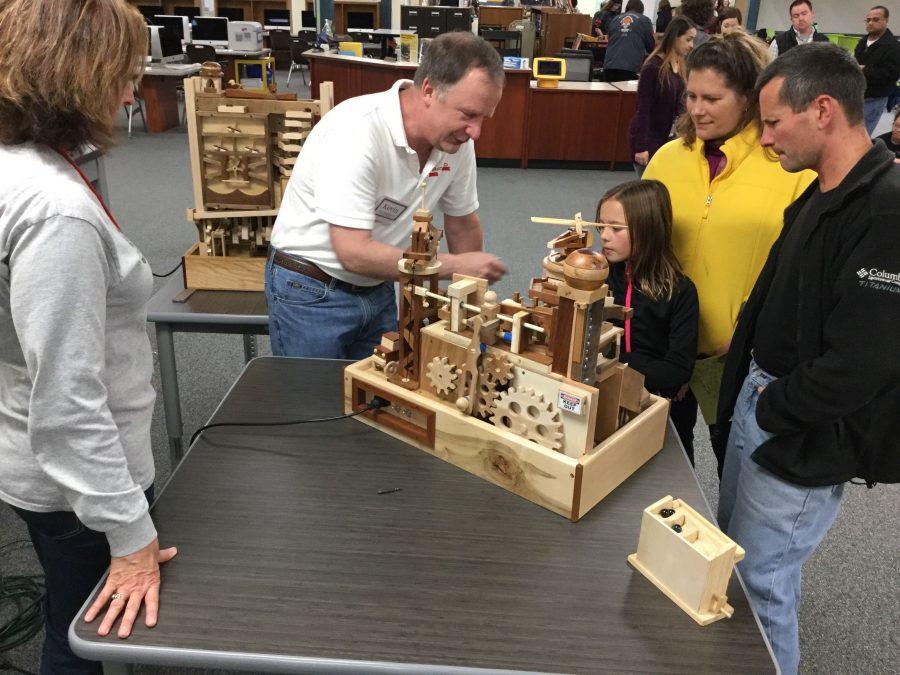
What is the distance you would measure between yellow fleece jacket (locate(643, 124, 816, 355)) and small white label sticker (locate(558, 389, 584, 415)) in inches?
31.5

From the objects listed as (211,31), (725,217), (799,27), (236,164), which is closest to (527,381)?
(725,217)

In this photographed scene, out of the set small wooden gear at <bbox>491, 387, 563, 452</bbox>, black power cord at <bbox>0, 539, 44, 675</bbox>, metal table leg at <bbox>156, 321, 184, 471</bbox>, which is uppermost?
small wooden gear at <bbox>491, 387, 563, 452</bbox>

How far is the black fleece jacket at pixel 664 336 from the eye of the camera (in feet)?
5.98

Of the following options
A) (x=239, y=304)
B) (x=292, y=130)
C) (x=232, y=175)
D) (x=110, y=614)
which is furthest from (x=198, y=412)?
(x=110, y=614)

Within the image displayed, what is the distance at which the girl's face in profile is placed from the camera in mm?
1815

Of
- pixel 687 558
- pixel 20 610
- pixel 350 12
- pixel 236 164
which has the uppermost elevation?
pixel 350 12

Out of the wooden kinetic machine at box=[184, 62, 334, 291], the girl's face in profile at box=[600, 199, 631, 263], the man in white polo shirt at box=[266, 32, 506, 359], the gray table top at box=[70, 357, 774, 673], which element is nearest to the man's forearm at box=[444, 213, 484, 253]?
the man in white polo shirt at box=[266, 32, 506, 359]

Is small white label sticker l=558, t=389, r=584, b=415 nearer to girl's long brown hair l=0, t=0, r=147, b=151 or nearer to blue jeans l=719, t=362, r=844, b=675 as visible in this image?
blue jeans l=719, t=362, r=844, b=675

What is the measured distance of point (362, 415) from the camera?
5.18 feet

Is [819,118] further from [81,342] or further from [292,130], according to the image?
[292,130]

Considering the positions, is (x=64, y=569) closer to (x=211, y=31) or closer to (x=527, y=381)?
(x=527, y=381)

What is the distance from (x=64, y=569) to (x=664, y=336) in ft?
4.66

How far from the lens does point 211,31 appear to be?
10211mm

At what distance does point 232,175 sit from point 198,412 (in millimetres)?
1112
